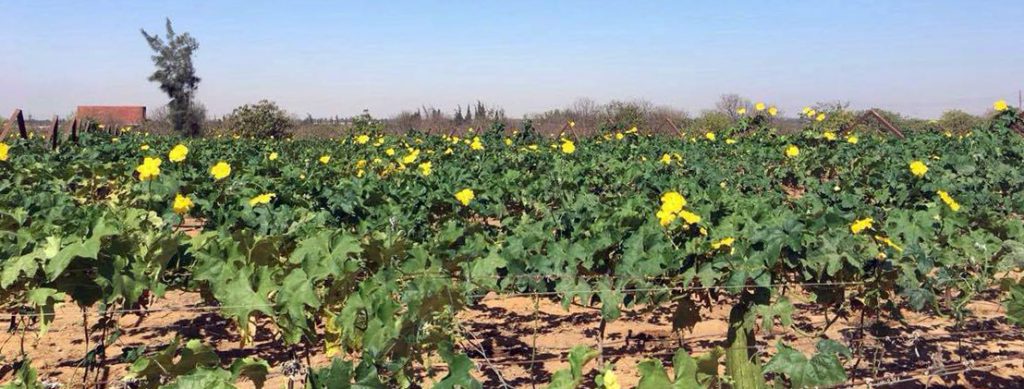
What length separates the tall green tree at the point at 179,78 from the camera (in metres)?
41.1

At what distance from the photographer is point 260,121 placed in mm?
31625

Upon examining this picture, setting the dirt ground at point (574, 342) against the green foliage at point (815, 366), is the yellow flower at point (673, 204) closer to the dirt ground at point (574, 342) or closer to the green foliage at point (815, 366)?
the green foliage at point (815, 366)

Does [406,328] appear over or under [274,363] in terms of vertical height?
over

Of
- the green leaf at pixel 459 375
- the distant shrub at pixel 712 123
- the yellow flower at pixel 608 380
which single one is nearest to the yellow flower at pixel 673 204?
the yellow flower at pixel 608 380

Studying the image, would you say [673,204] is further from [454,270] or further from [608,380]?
[608,380]

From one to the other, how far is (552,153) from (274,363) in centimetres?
703

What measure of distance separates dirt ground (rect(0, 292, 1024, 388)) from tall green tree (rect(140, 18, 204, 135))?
38.6 meters

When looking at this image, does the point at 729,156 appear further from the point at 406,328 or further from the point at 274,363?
the point at 406,328

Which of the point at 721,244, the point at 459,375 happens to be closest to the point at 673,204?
the point at 721,244

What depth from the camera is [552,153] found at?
36.3 ft

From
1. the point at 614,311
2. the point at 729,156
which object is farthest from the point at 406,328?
the point at 729,156

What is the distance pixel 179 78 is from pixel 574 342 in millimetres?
42340

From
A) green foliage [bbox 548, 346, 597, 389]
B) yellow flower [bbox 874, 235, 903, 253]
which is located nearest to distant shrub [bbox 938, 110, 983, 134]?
yellow flower [bbox 874, 235, 903, 253]

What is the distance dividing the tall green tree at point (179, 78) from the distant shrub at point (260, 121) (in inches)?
383
